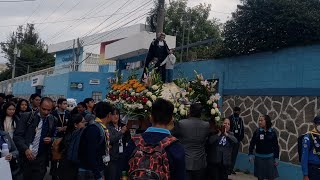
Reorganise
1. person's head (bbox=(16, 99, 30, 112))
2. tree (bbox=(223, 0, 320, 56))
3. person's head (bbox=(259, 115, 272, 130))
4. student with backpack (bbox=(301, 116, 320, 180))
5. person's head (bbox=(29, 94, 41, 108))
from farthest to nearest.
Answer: tree (bbox=(223, 0, 320, 56)) → person's head (bbox=(29, 94, 41, 108)) → person's head (bbox=(16, 99, 30, 112)) → person's head (bbox=(259, 115, 272, 130)) → student with backpack (bbox=(301, 116, 320, 180))

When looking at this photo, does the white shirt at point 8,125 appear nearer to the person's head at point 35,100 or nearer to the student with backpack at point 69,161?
the student with backpack at point 69,161

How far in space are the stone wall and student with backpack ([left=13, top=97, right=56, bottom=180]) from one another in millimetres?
6031

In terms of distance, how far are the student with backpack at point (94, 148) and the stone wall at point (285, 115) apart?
6056mm

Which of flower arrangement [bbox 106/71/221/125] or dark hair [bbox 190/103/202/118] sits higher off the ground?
flower arrangement [bbox 106/71/221/125]

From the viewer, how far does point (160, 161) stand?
3520 millimetres

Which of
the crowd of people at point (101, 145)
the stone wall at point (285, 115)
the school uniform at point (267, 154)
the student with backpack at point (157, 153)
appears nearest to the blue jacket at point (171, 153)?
the student with backpack at point (157, 153)

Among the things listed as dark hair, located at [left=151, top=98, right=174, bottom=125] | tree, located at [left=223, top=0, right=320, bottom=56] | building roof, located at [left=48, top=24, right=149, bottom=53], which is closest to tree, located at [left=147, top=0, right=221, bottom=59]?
building roof, located at [left=48, top=24, right=149, bottom=53]

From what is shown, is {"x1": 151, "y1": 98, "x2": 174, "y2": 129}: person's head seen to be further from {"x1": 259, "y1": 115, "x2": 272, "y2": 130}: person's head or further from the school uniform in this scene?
the school uniform

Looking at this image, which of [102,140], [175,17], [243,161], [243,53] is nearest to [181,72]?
[243,53]

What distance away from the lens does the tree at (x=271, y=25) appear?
10.6 m

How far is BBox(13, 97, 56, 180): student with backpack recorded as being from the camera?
22.1ft

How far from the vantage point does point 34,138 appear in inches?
269

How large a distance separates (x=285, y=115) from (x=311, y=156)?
4.11 m

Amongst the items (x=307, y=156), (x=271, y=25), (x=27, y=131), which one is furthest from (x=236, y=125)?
(x=27, y=131)
